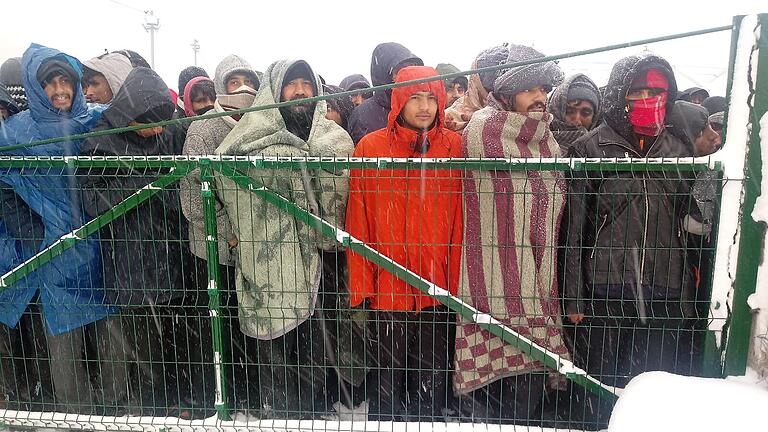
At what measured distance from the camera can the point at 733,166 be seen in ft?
9.16

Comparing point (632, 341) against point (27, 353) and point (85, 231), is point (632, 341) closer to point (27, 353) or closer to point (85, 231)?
point (85, 231)

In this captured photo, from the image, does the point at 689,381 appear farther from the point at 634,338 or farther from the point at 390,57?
the point at 390,57

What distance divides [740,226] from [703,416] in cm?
100

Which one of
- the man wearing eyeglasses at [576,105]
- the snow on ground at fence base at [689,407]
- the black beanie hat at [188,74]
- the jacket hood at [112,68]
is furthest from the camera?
the black beanie hat at [188,74]

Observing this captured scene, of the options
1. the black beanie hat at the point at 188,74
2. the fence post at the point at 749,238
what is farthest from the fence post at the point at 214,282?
the black beanie hat at the point at 188,74

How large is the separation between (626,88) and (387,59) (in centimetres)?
221

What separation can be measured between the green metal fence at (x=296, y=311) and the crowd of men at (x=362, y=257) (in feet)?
0.05

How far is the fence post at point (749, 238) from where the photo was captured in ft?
8.95

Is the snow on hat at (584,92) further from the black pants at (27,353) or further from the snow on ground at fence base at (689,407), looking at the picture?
the black pants at (27,353)

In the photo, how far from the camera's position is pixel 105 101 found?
195 inches

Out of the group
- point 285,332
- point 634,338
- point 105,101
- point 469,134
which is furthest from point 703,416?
point 105,101

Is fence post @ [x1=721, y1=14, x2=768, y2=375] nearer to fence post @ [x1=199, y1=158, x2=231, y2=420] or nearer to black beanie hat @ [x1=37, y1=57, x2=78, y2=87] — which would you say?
fence post @ [x1=199, y1=158, x2=231, y2=420]

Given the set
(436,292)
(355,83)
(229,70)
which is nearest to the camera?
(436,292)

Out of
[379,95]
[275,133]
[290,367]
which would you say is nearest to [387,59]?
[379,95]
